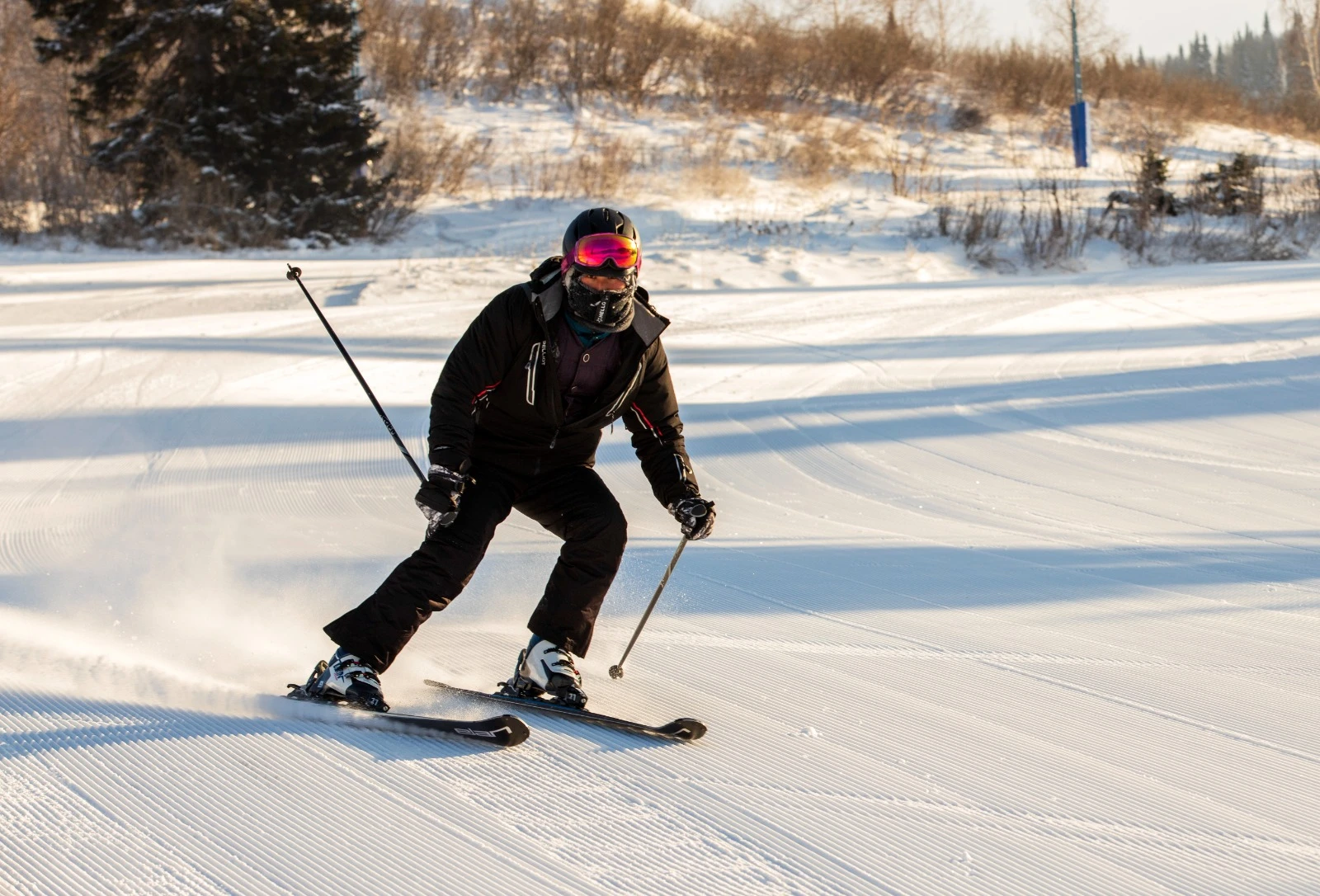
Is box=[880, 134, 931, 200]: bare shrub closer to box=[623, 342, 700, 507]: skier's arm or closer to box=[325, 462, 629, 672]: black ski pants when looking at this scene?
box=[623, 342, 700, 507]: skier's arm

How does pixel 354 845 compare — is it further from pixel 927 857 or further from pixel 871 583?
pixel 871 583

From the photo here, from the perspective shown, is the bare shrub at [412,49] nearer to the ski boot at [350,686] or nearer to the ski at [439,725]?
the ski boot at [350,686]

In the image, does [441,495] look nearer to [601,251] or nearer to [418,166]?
[601,251]

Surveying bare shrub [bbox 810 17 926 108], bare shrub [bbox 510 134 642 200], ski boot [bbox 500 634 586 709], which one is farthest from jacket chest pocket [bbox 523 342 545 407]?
bare shrub [bbox 810 17 926 108]

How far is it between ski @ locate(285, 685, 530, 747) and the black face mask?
47.6 inches

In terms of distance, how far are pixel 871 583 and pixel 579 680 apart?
176 centimetres

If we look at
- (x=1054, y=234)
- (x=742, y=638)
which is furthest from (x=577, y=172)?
(x=742, y=638)

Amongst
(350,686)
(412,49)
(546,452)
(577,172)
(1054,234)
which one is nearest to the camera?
(350,686)

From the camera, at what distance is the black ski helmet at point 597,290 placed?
3.40 metres

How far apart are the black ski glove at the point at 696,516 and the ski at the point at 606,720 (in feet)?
2.03

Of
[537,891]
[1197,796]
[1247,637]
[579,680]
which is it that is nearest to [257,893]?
[537,891]

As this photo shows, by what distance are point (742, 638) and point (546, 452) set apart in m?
1.11

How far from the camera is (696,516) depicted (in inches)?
142

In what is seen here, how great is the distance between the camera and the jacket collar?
3.47m
